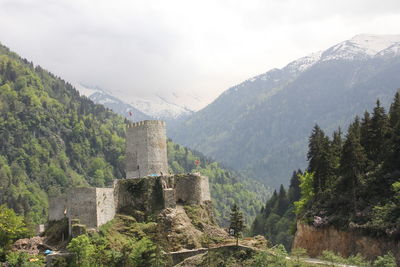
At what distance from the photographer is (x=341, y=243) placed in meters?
65.8

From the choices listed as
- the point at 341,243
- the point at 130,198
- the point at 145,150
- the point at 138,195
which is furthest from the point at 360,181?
the point at 145,150

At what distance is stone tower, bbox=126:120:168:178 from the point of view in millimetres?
79875

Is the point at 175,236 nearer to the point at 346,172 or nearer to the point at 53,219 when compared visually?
the point at 53,219

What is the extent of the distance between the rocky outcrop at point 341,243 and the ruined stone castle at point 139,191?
13541 millimetres

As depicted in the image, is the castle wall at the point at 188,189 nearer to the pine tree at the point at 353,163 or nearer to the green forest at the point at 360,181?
the green forest at the point at 360,181

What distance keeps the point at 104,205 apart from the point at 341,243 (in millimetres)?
26770

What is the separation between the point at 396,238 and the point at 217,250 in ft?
62.9

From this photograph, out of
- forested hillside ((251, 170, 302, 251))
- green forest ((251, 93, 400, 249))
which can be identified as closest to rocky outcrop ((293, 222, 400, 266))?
green forest ((251, 93, 400, 249))

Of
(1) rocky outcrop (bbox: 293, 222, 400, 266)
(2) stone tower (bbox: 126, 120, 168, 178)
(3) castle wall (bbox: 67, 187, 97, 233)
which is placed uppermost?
(2) stone tower (bbox: 126, 120, 168, 178)

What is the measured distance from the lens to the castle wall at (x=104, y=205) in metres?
66.6

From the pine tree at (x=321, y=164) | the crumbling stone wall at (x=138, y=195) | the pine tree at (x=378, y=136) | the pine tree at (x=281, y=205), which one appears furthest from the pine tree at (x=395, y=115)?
the pine tree at (x=281, y=205)

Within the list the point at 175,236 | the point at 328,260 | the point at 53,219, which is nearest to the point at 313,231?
the point at 328,260

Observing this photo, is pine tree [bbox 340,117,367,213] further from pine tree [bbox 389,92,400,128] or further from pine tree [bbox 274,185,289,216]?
pine tree [bbox 274,185,289,216]

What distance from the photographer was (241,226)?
68.8 meters
